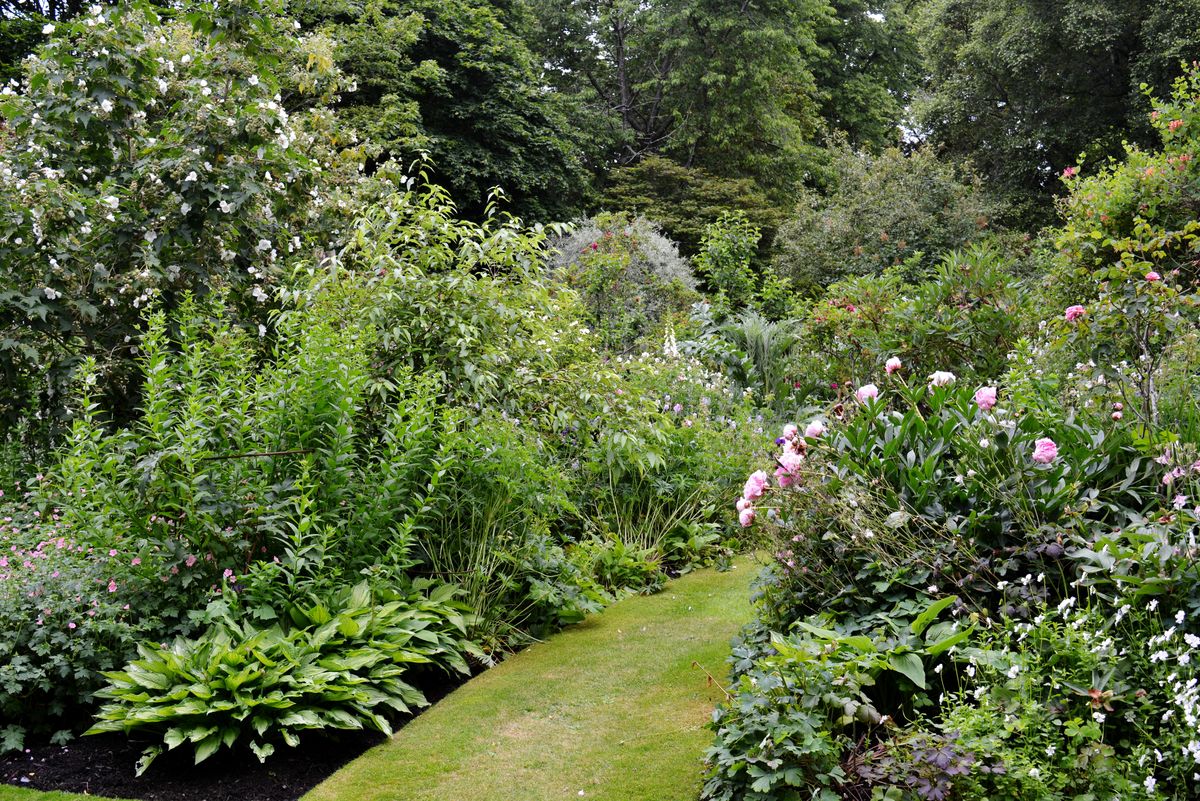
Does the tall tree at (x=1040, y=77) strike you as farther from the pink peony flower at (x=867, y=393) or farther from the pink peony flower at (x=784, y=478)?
the pink peony flower at (x=784, y=478)

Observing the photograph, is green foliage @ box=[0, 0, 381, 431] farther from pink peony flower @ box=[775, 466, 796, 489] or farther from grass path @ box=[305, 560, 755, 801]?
pink peony flower @ box=[775, 466, 796, 489]

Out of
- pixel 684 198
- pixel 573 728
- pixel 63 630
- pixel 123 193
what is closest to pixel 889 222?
pixel 684 198

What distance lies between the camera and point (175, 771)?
3.17 m

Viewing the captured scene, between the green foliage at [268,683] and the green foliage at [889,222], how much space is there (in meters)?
11.6

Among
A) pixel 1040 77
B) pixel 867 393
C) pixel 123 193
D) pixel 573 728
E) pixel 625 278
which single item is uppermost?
pixel 1040 77

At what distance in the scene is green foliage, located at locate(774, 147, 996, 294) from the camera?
47.2 feet

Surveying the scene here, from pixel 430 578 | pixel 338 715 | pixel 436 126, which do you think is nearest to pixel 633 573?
pixel 430 578

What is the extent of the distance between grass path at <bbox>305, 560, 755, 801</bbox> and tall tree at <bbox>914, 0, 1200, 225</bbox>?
1546 centimetres

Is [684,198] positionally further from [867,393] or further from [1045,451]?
[1045,451]

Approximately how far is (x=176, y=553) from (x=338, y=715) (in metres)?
0.99

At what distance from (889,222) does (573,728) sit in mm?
12857

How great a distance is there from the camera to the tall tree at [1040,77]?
1556 cm

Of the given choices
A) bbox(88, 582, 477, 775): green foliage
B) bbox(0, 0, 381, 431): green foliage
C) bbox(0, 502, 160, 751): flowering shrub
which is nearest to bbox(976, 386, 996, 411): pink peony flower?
bbox(88, 582, 477, 775): green foliage

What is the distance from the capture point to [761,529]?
377cm
